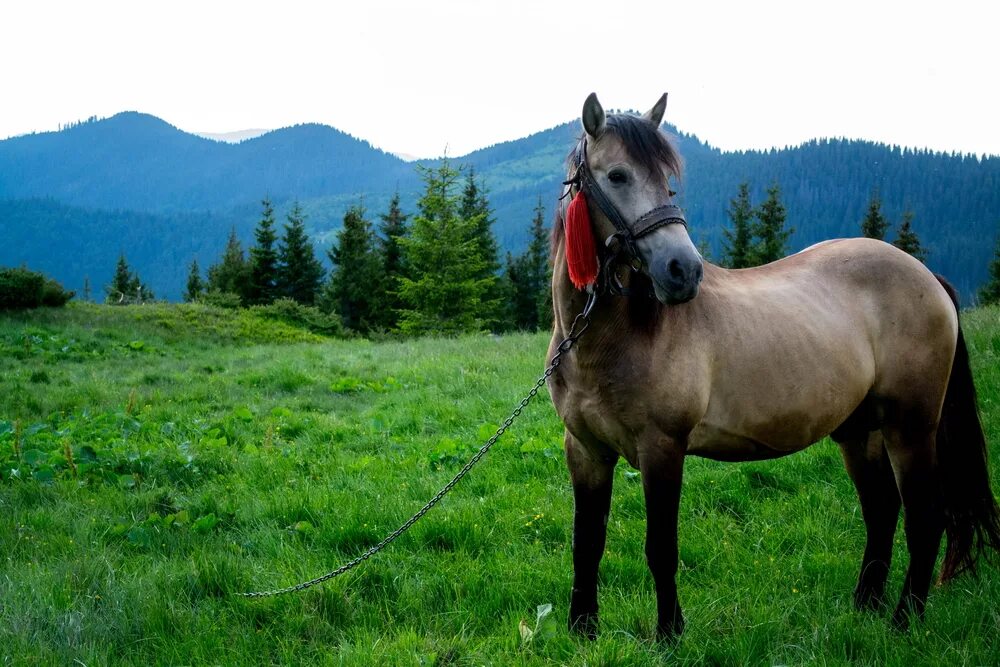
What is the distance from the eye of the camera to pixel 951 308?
339 centimetres

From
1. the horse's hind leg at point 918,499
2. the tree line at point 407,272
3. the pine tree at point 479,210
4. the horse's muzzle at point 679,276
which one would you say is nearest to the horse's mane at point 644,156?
the horse's muzzle at point 679,276

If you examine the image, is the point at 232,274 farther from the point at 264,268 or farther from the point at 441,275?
the point at 441,275

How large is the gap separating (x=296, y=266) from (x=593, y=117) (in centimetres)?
3753

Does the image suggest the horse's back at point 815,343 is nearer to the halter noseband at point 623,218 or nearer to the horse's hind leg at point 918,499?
the horse's hind leg at point 918,499

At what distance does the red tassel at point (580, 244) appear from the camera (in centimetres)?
257

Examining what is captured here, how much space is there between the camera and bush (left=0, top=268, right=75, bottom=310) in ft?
53.0

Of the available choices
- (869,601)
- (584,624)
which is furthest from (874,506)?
(584,624)

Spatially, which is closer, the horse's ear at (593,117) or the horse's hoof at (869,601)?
the horse's ear at (593,117)

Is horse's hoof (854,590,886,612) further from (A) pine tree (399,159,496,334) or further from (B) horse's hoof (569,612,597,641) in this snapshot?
(A) pine tree (399,159,496,334)

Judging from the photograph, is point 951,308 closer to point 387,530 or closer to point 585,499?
point 585,499

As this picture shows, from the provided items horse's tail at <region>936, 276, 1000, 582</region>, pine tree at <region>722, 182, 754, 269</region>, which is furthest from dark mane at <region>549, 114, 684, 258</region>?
pine tree at <region>722, 182, 754, 269</region>

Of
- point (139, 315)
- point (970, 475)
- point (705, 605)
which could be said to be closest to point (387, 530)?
point (705, 605)

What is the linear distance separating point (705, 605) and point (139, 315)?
1887cm

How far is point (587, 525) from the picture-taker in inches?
121
